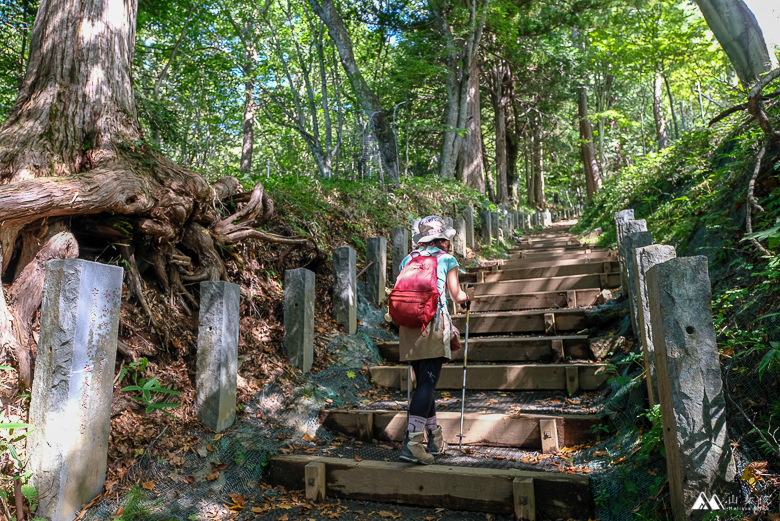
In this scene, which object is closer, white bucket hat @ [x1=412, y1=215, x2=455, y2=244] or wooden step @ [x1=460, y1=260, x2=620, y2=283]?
white bucket hat @ [x1=412, y1=215, x2=455, y2=244]

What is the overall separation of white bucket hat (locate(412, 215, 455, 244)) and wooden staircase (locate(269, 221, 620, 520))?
141 centimetres

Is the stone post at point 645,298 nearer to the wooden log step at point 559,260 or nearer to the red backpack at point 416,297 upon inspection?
the red backpack at point 416,297

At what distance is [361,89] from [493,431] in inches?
334

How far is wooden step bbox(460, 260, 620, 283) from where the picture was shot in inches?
275

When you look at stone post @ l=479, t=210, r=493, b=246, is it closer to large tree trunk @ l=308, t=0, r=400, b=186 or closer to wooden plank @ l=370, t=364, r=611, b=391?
large tree trunk @ l=308, t=0, r=400, b=186

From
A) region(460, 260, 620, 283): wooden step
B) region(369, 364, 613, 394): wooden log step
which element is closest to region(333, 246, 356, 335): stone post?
region(369, 364, 613, 394): wooden log step

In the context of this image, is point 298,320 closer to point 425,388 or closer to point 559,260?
point 425,388

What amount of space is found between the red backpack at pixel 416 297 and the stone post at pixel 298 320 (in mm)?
1258

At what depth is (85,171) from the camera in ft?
13.0

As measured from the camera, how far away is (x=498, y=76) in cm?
1950

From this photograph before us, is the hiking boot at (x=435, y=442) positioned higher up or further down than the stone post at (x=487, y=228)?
further down

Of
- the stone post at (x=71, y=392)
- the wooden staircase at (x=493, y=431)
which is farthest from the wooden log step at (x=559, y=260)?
the stone post at (x=71, y=392)

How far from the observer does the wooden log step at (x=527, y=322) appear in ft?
17.3

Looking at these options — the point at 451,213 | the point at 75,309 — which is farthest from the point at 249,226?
the point at 451,213
